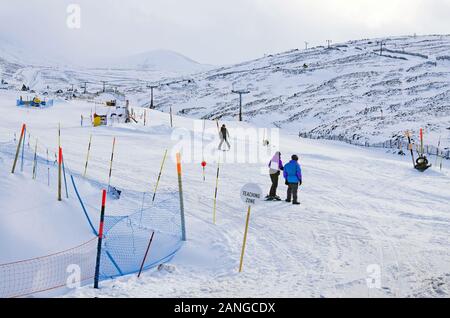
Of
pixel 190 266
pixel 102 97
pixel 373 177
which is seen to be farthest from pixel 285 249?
pixel 102 97

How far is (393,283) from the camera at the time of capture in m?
8.19

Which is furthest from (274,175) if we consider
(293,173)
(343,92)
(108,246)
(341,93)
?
(343,92)

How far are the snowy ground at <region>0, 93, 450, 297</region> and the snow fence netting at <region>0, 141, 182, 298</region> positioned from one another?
22.3 inches

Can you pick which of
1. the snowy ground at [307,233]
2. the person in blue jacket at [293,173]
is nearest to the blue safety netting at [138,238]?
the snowy ground at [307,233]

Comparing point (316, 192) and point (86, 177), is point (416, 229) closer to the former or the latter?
point (316, 192)

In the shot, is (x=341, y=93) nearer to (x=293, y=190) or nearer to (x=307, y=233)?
(x=293, y=190)

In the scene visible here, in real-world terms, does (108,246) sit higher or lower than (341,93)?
lower

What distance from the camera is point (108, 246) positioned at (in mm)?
10398

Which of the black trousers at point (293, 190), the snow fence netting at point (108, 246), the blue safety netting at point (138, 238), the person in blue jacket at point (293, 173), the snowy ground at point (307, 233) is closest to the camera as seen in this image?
the snowy ground at point (307, 233)

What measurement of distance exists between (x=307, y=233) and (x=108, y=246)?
496 centimetres

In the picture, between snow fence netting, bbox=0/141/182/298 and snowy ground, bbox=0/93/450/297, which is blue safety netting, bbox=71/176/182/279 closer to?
snow fence netting, bbox=0/141/182/298

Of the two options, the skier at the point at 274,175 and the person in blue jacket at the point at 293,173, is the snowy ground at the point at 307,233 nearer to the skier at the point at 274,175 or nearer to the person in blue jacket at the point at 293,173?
the skier at the point at 274,175

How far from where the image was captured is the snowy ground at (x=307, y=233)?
808 cm

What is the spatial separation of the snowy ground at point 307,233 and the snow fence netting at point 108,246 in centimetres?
57
